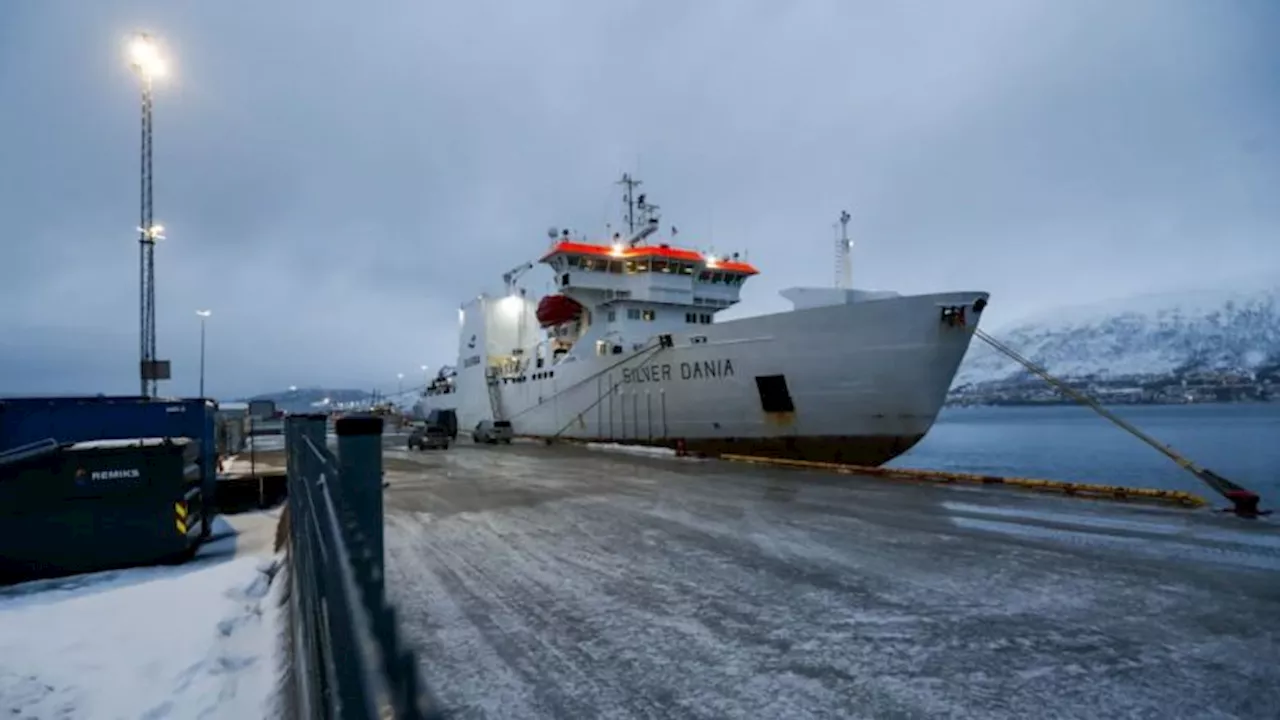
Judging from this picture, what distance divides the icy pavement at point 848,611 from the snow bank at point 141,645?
110 centimetres

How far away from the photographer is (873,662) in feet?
12.7

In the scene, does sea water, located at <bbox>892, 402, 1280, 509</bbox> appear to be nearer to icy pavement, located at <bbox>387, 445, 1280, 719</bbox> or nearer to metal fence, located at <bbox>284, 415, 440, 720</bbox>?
icy pavement, located at <bbox>387, 445, 1280, 719</bbox>

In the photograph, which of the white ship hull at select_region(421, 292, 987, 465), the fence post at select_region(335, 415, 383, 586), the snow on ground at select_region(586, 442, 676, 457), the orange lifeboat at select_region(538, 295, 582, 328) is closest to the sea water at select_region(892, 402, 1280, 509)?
the white ship hull at select_region(421, 292, 987, 465)

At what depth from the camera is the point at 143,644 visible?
4.86 meters

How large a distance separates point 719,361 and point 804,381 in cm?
274

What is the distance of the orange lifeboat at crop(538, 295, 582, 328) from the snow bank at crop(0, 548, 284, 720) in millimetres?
21963

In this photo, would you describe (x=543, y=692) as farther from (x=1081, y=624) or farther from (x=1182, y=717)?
(x=1081, y=624)

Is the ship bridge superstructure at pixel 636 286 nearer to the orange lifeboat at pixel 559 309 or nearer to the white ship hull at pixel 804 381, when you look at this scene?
the orange lifeboat at pixel 559 309

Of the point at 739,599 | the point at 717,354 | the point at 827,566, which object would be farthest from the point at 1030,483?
the point at 717,354

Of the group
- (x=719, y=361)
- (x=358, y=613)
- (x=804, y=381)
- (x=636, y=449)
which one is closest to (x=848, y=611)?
(x=358, y=613)

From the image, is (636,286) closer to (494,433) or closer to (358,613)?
(494,433)

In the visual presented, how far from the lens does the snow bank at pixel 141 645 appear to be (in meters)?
3.91

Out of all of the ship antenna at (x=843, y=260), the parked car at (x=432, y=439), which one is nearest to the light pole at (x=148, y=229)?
the parked car at (x=432, y=439)

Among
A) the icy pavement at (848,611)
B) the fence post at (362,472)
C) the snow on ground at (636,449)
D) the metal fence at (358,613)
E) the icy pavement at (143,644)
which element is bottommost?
the icy pavement at (143,644)
